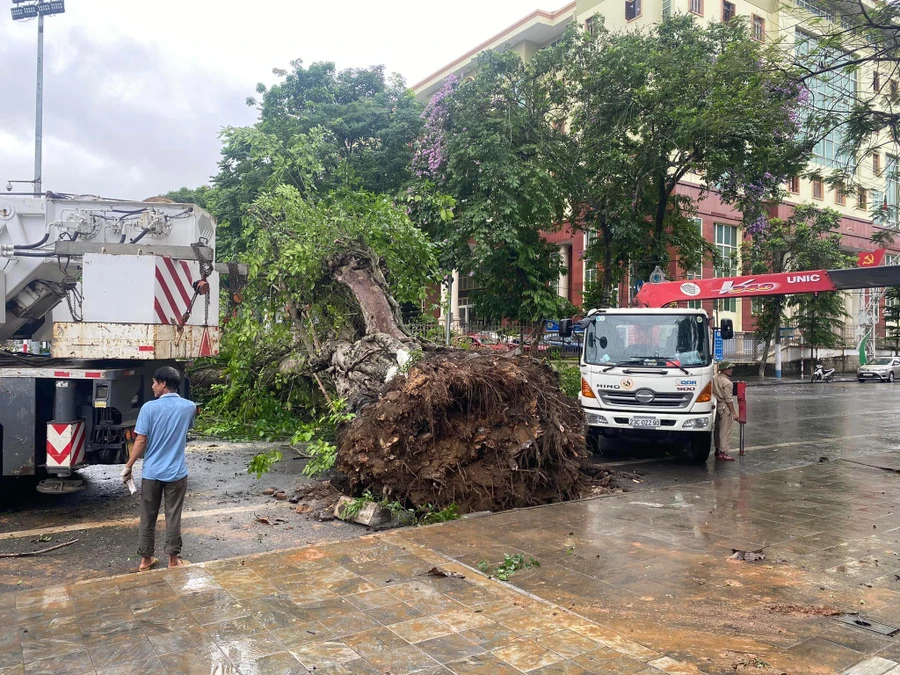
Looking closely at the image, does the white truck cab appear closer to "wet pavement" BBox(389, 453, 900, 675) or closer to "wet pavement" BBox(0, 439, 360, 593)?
"wet pavement" BBox(389, 453, 900, 675)

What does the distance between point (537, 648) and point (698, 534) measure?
129 inches

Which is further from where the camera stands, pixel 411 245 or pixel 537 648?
pixel 411 245

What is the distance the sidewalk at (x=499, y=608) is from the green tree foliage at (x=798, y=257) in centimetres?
2738

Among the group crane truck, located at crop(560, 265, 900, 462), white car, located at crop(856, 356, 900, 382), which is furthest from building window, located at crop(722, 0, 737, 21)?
crane truck, located at crop(560, 265, 900, 462)

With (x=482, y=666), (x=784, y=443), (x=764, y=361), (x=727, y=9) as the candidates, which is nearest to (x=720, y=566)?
(x=482, y=666)

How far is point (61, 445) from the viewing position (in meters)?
6.88

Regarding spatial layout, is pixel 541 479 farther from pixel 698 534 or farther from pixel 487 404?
pixel 698 534

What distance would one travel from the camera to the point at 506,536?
21.5ft

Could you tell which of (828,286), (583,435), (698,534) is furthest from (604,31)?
(698,534)

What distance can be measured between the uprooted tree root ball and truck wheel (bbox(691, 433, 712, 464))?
140 inches

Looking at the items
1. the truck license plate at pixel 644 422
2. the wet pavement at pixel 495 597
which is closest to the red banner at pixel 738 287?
the truck license plate at pixel 644 422

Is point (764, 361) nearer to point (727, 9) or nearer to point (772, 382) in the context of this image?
point (772, 382)

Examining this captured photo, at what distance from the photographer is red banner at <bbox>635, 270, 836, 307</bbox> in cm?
1274

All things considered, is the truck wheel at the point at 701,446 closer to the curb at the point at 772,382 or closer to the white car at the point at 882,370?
the curb at the point at 772,382
